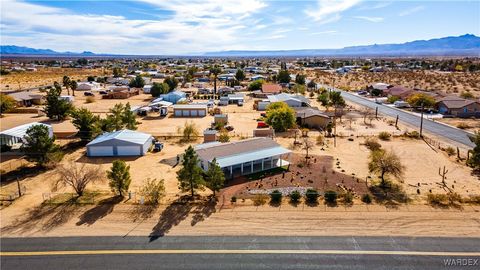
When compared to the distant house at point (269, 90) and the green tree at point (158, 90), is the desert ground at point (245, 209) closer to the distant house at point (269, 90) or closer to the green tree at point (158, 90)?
the green tree at point (158, 90)

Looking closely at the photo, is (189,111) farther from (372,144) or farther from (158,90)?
(372,144)

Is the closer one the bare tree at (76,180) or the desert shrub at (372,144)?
the bare tree at (76,180)

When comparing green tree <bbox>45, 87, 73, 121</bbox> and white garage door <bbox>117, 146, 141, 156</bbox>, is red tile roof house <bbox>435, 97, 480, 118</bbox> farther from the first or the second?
green tree <bbox>45, 87, 73, 121</bbox>

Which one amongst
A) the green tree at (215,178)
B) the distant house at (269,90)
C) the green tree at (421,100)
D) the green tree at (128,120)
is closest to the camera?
the green tree at (215,178)

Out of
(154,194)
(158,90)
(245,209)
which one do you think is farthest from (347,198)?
(158,90)

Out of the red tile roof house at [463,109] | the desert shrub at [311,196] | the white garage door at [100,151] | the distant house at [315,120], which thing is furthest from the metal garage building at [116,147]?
the red tile roof house at [463,109]

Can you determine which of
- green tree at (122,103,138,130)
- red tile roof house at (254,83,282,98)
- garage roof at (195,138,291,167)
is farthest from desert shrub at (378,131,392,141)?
red tile roof house at (254,83,282,98)
